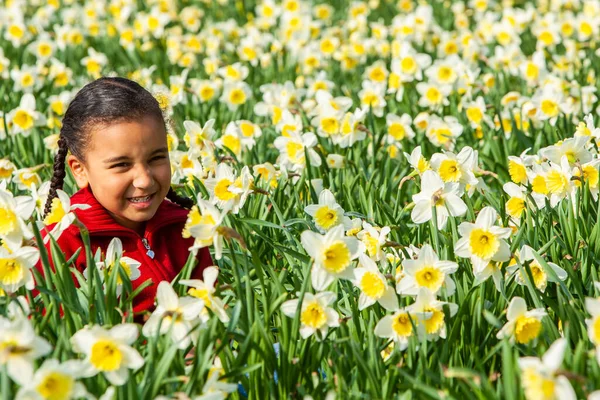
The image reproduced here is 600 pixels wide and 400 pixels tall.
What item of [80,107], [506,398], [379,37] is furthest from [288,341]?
[379,37]

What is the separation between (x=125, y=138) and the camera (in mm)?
2578

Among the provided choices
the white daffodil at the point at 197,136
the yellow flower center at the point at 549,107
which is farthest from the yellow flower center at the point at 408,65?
the white daffodil at the point at 197,136

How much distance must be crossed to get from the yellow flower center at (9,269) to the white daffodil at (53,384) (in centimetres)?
51

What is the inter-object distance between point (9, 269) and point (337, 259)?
801mm

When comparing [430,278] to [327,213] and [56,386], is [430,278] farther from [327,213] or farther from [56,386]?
[56,386]

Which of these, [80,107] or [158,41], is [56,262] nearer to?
[80,107]

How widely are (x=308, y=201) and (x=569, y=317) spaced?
4.49 feet

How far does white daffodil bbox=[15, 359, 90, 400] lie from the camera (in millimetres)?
1615

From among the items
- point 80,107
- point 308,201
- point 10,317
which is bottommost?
point 308,201

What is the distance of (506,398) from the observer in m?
1.79

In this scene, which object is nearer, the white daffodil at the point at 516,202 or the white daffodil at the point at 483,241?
the white daffodil at the point at 483,241

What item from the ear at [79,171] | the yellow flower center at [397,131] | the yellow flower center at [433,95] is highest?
the ear at [79,171]

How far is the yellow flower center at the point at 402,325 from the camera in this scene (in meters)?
2.12

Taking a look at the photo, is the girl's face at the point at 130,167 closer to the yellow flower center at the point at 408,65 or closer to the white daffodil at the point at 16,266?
the white daffodil at the point at 16,266
